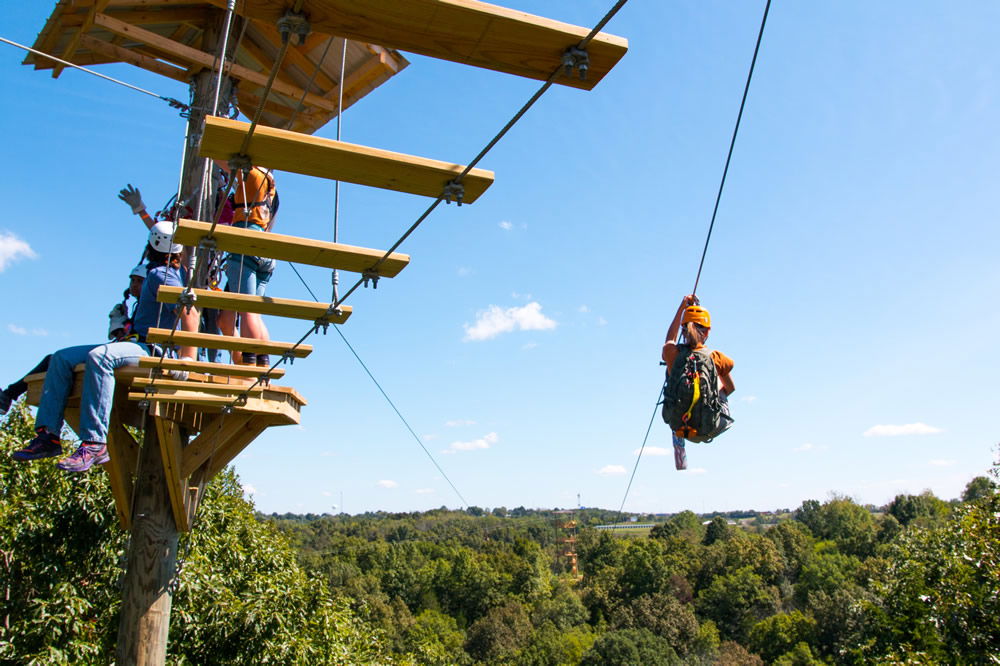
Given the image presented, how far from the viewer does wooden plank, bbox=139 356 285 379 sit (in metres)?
2.86

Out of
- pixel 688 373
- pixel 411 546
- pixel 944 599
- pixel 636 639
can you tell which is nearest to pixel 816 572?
pixel 636 639

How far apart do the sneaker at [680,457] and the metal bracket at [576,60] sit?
3232 mm

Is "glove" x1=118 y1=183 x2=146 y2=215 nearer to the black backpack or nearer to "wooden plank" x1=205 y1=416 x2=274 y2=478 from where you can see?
"wooden plank" x1=205 y1=416 x2=274 y2=478

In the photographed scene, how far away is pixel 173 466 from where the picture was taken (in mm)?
3621

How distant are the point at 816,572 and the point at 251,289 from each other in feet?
177

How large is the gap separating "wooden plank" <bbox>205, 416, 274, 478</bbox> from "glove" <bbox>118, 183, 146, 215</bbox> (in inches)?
56.0

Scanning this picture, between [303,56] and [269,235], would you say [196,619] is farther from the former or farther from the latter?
[269,235]

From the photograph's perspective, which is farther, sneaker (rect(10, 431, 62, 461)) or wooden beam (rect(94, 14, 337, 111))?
wooden beam (rect(94, 14, 337, 111))

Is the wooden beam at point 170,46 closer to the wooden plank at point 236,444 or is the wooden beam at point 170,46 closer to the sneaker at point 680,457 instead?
the wooden plank at point 236,444

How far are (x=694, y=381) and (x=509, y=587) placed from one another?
55.1 metres

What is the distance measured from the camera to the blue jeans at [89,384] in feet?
9.89

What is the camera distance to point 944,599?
9.36m

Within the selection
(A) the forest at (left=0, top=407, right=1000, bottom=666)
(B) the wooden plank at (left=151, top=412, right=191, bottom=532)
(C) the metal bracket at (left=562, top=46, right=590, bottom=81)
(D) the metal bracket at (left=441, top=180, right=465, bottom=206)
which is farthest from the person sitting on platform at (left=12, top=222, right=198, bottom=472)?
(A) the forest at (left=0, top=407, right=1000, bottom=666)

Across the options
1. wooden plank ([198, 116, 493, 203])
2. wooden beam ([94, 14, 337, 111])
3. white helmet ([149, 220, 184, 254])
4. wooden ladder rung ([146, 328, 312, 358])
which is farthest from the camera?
wooden beam ([94, 14, 337, 111])
